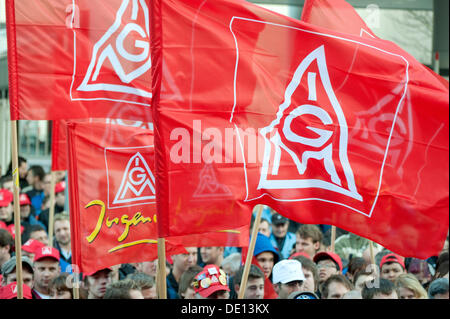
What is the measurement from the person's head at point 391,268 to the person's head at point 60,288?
253 cm

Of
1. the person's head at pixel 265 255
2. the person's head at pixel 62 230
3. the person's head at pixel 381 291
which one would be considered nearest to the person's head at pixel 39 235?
the person's head at pixel 62 230

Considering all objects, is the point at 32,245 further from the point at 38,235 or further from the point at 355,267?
the point at 355,267

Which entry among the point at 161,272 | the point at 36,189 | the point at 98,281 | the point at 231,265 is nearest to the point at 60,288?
the point at 98,281

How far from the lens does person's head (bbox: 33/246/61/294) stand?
6.64m

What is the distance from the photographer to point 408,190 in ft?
16.6

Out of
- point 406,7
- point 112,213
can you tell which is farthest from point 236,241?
point 406,7

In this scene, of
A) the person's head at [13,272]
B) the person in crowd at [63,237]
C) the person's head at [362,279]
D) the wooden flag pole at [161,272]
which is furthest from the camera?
the person in crowd at [63,237]

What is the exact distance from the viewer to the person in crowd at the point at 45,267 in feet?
21.7

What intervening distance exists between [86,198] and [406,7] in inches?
290

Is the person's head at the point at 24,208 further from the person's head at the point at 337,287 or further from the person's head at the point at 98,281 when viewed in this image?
the person's head at the point at 337,287

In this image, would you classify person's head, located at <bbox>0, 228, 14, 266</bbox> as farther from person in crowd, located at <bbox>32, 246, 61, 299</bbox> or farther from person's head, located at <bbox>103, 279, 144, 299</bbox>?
person's head, located at <bbox>103, 279, 144, 299</bbox>

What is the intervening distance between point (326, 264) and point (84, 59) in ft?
8.77

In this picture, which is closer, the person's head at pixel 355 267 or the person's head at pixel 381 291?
the person's head at pixel 381 291

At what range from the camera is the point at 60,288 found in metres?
6.12
